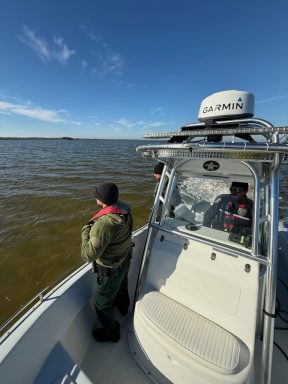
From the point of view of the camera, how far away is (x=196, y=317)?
191 cm

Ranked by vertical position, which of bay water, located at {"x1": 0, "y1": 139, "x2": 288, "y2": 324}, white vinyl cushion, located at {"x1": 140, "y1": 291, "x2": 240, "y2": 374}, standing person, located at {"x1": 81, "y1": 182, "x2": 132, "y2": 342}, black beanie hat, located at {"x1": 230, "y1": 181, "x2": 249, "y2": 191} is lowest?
bay water, located at {"x1": 0, "y1": 139, "x2": 288, "y2": 324}

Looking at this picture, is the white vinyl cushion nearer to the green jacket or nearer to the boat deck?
the green jacket

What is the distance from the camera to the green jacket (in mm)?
1901

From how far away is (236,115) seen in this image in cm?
234

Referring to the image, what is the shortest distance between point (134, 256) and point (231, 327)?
1.47 meters

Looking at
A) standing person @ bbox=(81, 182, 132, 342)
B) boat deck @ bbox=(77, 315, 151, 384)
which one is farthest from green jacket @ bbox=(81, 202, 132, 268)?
boat deck @ bbox=(77, 315, 151, 384)

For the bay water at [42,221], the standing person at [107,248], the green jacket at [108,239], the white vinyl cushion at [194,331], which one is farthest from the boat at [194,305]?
the bay water at [42,221]

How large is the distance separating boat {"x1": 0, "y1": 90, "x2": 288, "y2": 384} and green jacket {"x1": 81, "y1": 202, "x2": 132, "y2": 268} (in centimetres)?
45

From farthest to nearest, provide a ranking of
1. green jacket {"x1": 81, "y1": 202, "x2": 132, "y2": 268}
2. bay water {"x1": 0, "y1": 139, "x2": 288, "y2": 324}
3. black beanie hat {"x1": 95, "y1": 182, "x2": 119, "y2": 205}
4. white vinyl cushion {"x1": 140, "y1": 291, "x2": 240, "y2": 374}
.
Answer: bay water {"x1": 0, "y1": 139, "x2": 288, "y2": 324}, black beanie hat {"x1": 95, "y1": 182, "x2": 119, "y2": 205}, green jacket {"x1": 81, "y1": 202, "x2": 132, "y2": 268}, white vinyl cushion {"x1": 140, "y1": 291, "x2": 240, "y2": 374}

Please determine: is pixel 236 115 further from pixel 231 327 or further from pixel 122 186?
pixel 122 186

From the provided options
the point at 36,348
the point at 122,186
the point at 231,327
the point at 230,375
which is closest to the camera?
the point at 230,375

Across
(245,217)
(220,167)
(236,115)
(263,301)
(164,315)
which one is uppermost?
(236,115)

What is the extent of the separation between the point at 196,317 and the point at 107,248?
107 centimetres

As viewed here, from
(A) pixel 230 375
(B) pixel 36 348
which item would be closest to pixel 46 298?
(B) pixel 36 348
